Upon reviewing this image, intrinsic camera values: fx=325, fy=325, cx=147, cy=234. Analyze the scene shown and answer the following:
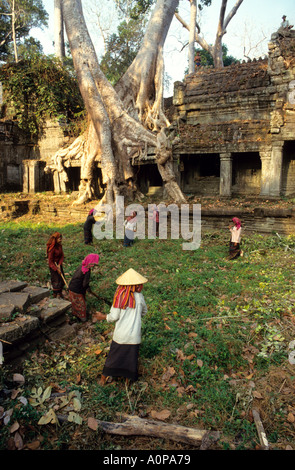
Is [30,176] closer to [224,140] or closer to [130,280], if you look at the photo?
[224,140]

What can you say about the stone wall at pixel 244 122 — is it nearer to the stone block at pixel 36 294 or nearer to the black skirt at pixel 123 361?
the stone block at pixel 36 294

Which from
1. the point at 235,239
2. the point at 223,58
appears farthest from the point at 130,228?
the point at 223,58

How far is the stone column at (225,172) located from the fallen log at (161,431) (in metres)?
9.93

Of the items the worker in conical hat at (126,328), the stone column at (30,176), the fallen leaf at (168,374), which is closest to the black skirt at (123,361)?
the worker in conical hat at (126,328)

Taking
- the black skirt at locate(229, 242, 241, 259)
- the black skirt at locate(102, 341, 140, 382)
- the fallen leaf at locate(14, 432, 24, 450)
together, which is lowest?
the fallen leaf at locate(14, 432, 24, 450)

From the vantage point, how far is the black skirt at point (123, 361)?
11.9 feet

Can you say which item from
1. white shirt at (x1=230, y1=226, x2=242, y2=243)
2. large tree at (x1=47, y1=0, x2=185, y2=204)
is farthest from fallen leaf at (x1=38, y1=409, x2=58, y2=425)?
Answer: large tree at (x1=47, y1=0, x2=185, y2=204)

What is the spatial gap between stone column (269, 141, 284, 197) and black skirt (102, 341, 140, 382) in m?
9.25

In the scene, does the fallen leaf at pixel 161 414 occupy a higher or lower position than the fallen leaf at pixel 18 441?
lower

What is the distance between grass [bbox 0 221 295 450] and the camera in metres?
3.12

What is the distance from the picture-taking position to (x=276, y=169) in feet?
36.5

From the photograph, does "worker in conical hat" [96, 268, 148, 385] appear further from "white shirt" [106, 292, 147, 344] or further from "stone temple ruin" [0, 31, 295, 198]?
"stone temple ruin" [0, 31, 295, 198]

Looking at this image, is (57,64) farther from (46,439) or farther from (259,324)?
(46,439)

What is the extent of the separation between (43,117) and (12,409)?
14.7 meters
